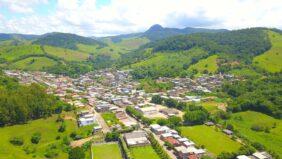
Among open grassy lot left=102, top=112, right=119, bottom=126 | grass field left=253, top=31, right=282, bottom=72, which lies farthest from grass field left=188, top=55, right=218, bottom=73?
open grassy lot left=102, top=112, right=119, bottom=126

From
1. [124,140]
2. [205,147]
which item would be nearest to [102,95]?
[124,140]

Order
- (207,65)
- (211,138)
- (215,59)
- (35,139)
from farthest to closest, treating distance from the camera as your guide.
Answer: (215,59) < (207,65) < (211,138) < (35,139)

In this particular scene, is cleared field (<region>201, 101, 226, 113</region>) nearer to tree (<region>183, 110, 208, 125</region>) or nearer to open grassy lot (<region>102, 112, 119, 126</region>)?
tree (<region>183, 110, 208, 125</region>)

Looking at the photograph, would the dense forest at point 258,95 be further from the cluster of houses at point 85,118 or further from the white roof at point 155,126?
the cluster of houses at point 85,118

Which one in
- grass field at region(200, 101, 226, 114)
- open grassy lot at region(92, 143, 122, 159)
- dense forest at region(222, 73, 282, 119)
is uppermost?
dense forest at region(222, 73, 282, 119)

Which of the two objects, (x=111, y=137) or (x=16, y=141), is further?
(x=111, y=137)

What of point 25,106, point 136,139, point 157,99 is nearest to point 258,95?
point 157,99

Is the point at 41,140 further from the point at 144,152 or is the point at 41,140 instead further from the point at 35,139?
the point at 144,152
